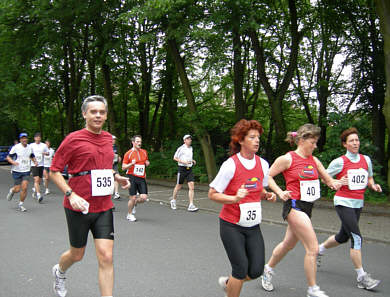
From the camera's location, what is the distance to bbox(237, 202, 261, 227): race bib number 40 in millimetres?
3604

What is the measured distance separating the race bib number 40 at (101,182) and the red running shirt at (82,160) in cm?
4

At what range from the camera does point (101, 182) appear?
12.7 ft

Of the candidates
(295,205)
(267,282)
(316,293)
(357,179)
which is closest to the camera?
(316,293)

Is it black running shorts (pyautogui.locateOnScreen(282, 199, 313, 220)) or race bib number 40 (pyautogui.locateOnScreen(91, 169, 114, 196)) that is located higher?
race bib number 40 (pyautogui.locateOnScreen(91, 169, 114, 196))

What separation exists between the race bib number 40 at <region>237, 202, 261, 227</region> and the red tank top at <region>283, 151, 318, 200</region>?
0.97 metres

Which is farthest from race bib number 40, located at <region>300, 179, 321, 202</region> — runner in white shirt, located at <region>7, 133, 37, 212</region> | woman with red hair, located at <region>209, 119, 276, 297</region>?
runner in white shirt, located at <region>7, 133, 37, 212</region>

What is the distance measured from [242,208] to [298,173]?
1.18 m

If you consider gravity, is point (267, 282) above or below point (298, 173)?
below

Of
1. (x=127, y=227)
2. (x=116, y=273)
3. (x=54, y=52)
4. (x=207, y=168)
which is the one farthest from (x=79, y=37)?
(x=116, y=273)

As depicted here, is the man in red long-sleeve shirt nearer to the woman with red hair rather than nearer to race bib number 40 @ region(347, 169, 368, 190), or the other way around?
the woman with red hair

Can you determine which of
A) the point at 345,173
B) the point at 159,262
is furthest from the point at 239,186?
the point at 159,262

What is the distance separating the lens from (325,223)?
28.9ft

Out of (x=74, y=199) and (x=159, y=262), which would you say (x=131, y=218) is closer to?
(x=159, y=262)

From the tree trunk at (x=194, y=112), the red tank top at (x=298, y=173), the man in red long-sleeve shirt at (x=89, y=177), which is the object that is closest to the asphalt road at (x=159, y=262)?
the man in red long-sleeve shirt at (x=89, y=177)
